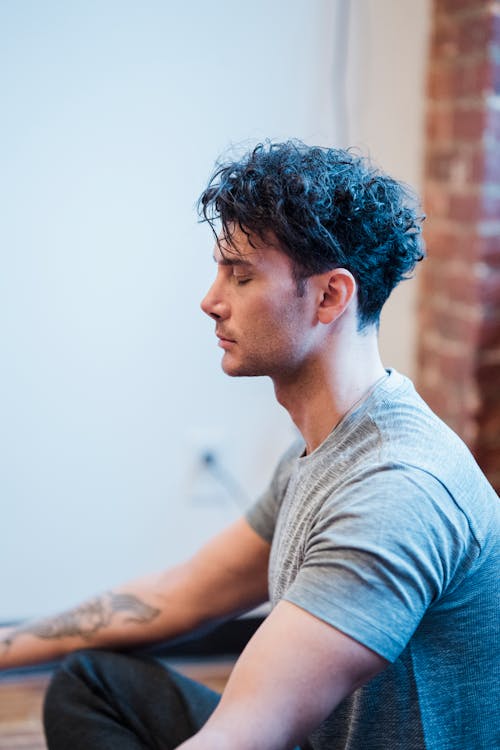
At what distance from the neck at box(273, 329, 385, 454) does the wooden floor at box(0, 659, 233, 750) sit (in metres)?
1.08

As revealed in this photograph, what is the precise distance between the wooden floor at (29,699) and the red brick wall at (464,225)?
31.3 inches

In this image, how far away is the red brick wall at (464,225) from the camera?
5.77 feet

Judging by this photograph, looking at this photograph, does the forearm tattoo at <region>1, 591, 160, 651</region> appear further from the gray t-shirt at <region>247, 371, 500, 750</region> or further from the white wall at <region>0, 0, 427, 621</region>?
the white wall at <region>0, 0, 427, 621</region>

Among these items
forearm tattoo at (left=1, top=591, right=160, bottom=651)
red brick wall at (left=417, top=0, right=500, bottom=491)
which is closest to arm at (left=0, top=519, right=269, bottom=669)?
forearm tattoo at (left=1, top=591, right=160, bottom=651)

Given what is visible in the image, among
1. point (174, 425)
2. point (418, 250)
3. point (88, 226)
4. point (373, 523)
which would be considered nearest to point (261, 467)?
point (174, 425)

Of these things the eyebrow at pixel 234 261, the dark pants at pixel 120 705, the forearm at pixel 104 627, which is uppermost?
the eyebrow at pixel 234 261

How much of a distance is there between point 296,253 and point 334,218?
0.23 ft

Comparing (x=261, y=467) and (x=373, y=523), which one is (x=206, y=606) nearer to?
(x=373, y=523)

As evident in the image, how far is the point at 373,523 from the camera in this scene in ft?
2.71

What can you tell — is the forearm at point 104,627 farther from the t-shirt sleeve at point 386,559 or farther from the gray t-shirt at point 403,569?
the t-shirt sleeve at point 386,559

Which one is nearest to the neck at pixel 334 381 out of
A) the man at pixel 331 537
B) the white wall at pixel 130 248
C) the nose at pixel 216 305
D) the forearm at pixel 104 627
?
the man at pixel 331 537

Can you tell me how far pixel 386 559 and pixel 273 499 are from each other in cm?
41

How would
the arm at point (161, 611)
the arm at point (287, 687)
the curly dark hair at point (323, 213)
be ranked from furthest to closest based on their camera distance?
the arm at point (161, 611) < the curly dark hair at point (323, 213) < the arm at point (287, 687)

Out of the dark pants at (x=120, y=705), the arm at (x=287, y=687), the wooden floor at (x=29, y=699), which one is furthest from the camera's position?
the wooden floor at (x=29, y=699)
